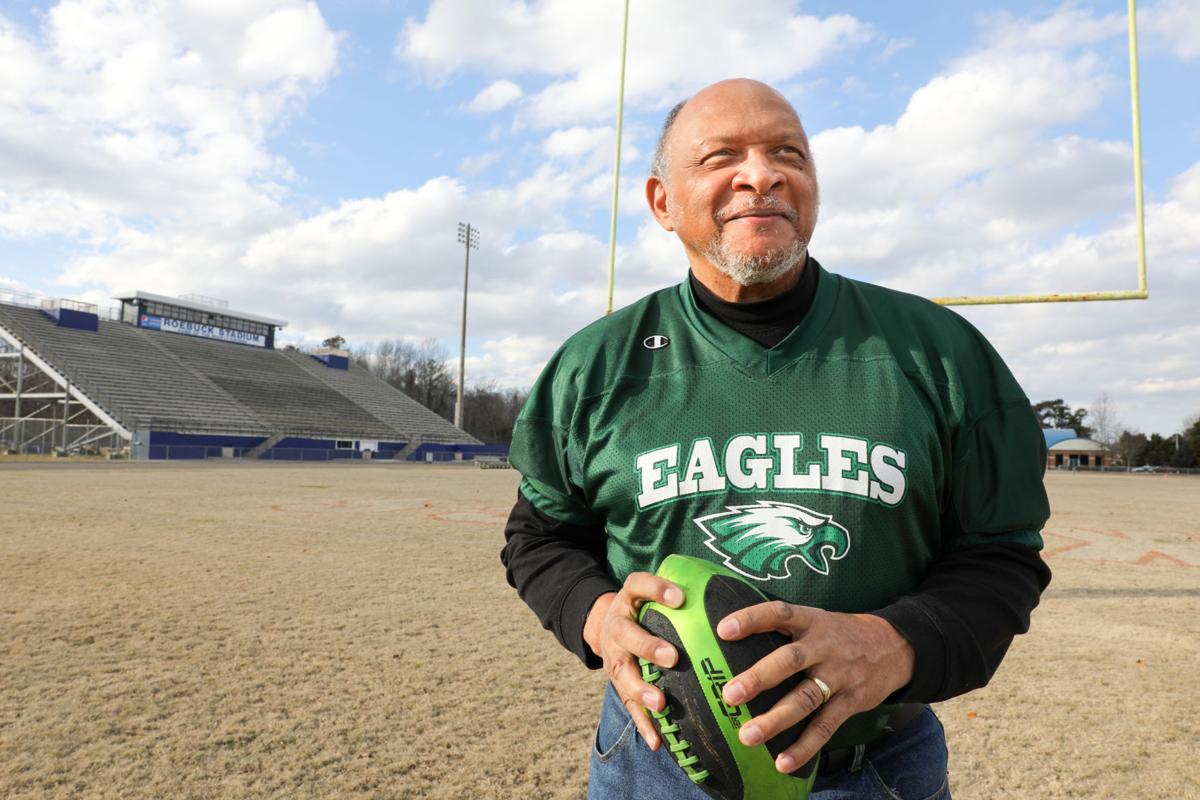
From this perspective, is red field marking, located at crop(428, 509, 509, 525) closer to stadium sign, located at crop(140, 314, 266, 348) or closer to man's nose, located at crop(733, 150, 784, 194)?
man's nose, located at crop(733, 150, 784, 194)

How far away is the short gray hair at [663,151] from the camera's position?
6.34 ft

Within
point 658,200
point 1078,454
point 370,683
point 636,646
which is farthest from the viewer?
point 1078,454

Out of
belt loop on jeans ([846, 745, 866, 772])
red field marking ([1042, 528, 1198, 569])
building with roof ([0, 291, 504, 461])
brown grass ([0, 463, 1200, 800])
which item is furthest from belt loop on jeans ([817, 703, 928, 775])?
building with roof ([0, 291, 504, 461])

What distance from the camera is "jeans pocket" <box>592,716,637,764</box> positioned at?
1.71m

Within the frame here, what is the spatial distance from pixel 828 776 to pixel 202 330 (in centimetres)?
5620

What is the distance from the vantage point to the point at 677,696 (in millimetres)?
1411

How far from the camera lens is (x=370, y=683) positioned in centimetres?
439

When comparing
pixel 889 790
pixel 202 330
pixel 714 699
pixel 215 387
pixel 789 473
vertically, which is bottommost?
pixel 889 790

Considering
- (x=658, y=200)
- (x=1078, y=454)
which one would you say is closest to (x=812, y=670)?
(x=658, y=200)

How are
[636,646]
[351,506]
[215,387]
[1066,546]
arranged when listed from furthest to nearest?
[215,387] < [351,506] < [1066,546] < [636,646]

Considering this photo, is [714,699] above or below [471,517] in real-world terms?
above

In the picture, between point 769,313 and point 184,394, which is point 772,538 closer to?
point 769,313

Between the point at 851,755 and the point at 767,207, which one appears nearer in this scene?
the point at 851,755

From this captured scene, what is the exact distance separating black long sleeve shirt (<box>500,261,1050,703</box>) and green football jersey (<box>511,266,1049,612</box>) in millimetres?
46
